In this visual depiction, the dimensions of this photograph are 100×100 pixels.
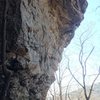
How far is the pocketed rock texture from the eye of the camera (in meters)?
8.17

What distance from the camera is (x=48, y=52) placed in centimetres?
1032

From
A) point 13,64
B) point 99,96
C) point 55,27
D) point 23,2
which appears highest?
point 99,96

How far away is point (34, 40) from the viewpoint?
913 centimetres

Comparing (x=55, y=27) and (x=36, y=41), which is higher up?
(x=55, y=27)

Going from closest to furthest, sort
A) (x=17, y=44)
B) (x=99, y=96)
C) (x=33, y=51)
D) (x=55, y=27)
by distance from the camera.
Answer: (x=17, y=44), (x=33, y=51), (x=55, y=27), (x=99, y=96)

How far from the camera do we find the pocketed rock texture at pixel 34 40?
8172mm

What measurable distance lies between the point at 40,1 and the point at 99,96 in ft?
163

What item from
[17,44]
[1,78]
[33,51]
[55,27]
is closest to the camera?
[1,78]

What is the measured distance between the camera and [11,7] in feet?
27.2

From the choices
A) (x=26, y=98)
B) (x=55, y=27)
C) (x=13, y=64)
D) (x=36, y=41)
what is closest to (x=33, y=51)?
(x=36, y=41)

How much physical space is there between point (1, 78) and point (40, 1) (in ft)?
12.2

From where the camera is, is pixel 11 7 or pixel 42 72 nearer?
pixel 11 7

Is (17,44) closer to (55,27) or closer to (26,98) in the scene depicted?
(26,98)

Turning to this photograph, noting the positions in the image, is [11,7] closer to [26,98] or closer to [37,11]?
[37,11]
